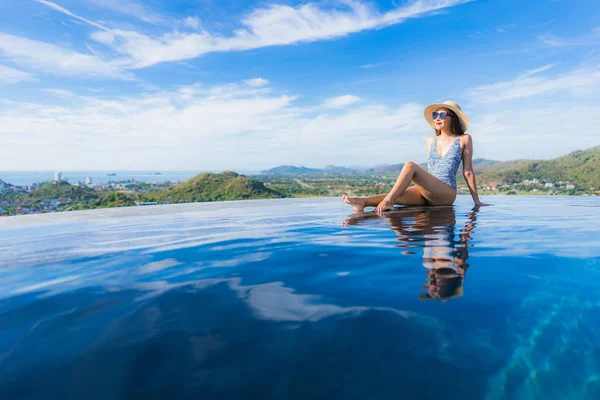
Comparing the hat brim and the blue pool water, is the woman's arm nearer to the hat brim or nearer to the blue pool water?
the hat brim

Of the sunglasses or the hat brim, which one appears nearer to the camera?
the hat brim

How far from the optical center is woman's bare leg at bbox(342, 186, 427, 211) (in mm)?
5691

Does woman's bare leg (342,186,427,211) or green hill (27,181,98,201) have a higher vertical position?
green hill (27,181,98,201)

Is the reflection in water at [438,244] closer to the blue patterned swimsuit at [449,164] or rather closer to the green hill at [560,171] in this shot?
the blue patterned swimsuit at [449,164]

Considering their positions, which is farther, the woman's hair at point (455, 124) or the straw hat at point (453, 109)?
the woman's hair at point (455, 124)

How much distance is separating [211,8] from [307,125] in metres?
15.5

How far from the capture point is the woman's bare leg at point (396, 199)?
18.7ft

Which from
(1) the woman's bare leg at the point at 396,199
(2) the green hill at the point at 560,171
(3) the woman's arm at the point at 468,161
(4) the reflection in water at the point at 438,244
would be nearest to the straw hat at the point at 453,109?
(3) the woman's arm at the point at 468,161

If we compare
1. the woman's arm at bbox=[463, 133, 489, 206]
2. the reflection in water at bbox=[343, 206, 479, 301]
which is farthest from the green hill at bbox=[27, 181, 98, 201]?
the reflection in water at bbox=[343, 206, 479, 301]

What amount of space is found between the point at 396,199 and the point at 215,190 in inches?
1289

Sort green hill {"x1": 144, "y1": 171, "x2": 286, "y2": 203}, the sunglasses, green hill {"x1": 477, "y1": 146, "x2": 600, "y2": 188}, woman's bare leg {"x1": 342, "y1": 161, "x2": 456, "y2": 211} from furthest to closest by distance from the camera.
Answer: green hill {"x1": 477, "y1": 146, "x2": 600, "y2": 188}
green hill {"x1": 144, "y1": 171, "x2": 286, "y2": 203}
the sunglasses
woman's bare leg {"x1": 342, "y1": 161, "x2": 456, "y2": 211}

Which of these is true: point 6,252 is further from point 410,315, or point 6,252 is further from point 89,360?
point 410,315

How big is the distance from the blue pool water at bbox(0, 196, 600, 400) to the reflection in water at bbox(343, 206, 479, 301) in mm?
23

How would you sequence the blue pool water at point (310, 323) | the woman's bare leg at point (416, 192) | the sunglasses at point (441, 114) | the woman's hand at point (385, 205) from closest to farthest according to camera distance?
the blue pool water at point (310, 323) < the woman's bare leg at point (416, 192) < the woman's hand at point (385, 205) < the sunglasses at point (441, 114)
